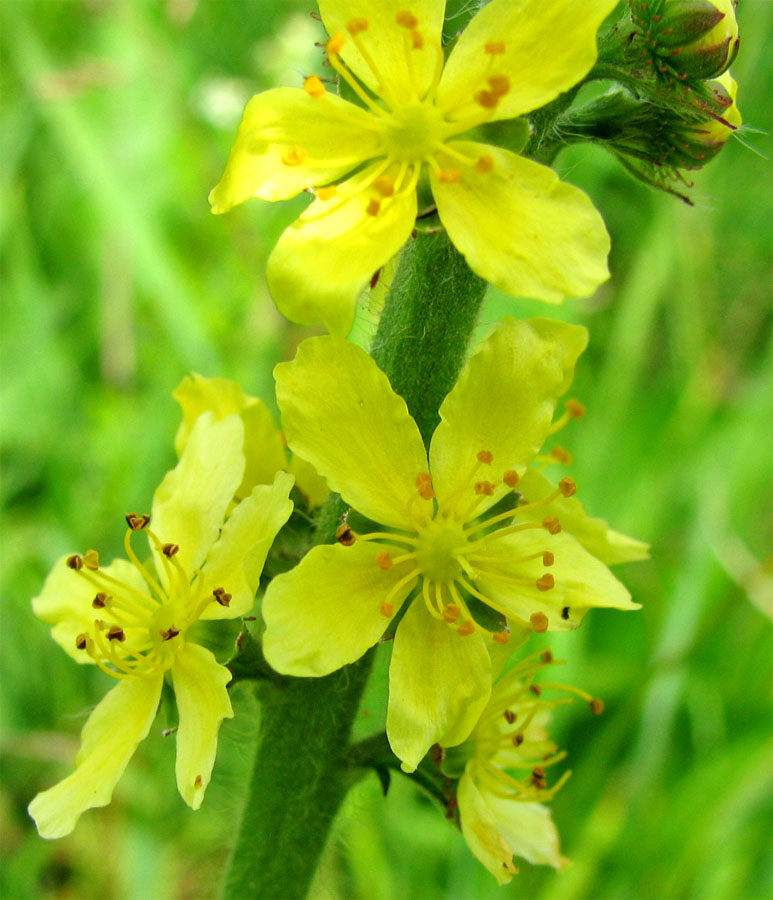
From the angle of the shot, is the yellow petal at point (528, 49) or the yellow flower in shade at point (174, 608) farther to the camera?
the yellow flower in shade at point (174, 608)

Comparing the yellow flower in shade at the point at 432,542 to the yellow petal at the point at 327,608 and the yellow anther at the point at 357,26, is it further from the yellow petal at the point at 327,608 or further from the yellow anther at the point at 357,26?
the yellow anther at the point at 357,26

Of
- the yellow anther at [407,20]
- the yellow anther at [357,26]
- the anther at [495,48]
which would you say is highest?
the yellow anther at [407,20]

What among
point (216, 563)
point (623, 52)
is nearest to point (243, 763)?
point (216, 563)

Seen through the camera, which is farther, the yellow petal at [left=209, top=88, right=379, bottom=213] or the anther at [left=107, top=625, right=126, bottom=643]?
the anther at [left=107, top=625, right=126, bottom=643]

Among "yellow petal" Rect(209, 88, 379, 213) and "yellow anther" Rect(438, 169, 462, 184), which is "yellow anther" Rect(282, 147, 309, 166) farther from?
"yellow anther" Rect(438, 169, 462, 184)

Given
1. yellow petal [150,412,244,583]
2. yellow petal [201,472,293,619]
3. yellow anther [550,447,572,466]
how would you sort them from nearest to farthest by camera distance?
yellow petal [201,472,293,619], yellow petal [150,412,244,583], yellow anther [550,447,572,466]

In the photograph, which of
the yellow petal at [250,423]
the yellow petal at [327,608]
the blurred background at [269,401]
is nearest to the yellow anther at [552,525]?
the yellow petal at [327,608]

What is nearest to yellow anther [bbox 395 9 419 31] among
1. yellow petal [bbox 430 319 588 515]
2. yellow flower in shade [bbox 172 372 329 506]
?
yellow petal [bbox 430 319 588 515]
